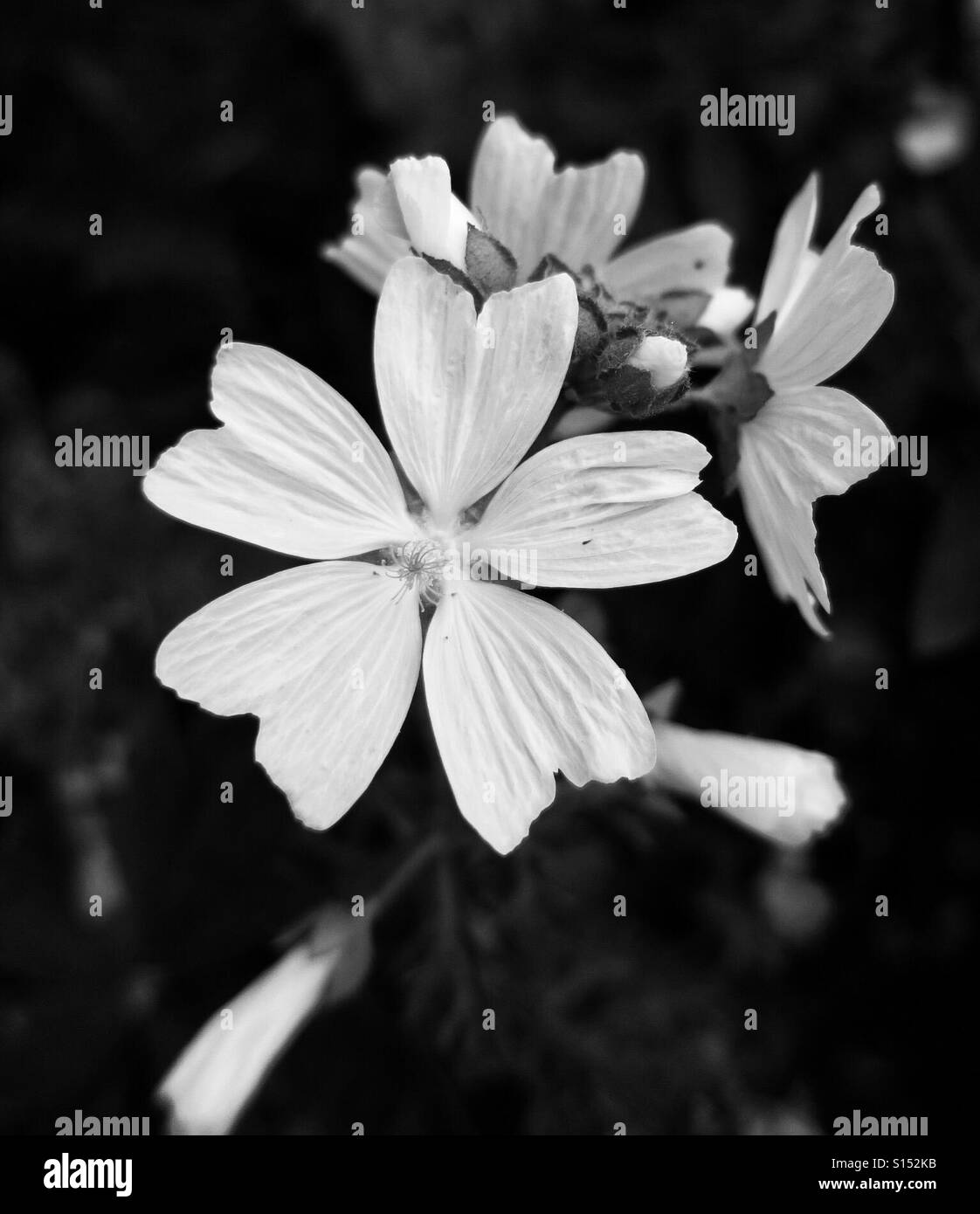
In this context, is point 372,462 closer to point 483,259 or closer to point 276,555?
point 483,259

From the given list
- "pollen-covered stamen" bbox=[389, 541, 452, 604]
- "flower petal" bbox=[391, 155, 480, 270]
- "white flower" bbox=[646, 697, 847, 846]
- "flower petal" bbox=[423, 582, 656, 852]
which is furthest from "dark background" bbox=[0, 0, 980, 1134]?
"flower petal" bbox=[391, 155, 480, 270]

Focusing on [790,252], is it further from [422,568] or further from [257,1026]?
[257,1026]

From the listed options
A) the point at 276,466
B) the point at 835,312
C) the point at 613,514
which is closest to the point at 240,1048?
the point at 276,466

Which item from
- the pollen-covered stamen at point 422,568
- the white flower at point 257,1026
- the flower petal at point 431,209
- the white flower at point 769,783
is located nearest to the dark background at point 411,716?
the white flower at point 257,1026

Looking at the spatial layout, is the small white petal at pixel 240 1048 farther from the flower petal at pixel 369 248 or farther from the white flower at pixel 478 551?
the flower petal at pixel 369 248
